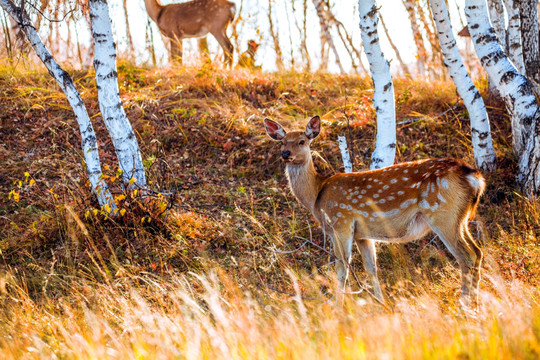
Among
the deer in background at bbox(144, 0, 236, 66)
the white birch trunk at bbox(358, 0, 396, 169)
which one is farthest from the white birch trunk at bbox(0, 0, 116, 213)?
the deer in background at bbox(144, 0, 236, 66)

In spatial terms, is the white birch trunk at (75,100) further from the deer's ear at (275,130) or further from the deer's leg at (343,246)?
the deer's leg at (343,246)

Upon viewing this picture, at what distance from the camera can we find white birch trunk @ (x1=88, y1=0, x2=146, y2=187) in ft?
21.2

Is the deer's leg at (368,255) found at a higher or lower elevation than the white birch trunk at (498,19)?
lower

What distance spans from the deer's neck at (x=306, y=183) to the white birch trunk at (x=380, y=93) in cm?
123

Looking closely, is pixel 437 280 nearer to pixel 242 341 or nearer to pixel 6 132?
pixel 242 341

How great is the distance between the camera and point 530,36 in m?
8.35

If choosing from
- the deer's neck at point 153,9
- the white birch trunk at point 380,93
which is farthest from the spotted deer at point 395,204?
the deer's neck at point 153,9

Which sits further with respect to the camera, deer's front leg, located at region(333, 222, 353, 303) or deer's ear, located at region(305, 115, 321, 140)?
deer's ear, located at region(305, 115, 321, 140)

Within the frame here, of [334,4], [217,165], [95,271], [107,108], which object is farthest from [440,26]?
[334,4]

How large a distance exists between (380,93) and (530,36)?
315 centimetres

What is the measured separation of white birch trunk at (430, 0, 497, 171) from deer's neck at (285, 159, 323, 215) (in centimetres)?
279

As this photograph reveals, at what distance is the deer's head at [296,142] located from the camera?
226 inches

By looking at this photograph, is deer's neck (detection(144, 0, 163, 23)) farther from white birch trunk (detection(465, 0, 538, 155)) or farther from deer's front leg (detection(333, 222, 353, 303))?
deer's front leg (detection(333, 222, 353, 303))

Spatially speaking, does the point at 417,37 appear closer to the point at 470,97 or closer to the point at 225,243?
the point at 470,97
